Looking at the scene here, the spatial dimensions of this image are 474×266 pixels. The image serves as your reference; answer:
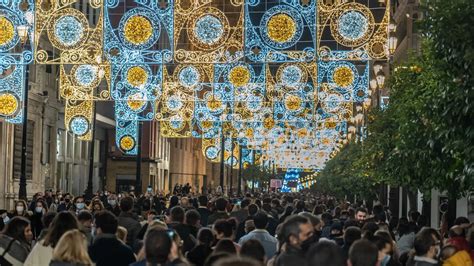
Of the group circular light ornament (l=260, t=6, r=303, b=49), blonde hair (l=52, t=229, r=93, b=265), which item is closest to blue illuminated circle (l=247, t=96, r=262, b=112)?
circular light ornament (l=260, t=6, r=303, b=49)

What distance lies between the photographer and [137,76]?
125 ft

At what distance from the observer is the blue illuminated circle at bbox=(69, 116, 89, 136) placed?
1734 inches

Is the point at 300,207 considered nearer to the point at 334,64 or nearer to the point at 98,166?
the point at 334,64

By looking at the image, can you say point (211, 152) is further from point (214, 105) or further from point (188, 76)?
point (188, 76)

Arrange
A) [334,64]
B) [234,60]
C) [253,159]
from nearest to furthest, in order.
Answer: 1. [234,60]
2. [334,64]
3. [253,159]

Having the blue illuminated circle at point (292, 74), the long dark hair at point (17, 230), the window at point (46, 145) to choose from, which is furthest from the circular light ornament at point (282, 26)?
the window at point (46, 145)

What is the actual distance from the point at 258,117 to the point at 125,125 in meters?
8.61

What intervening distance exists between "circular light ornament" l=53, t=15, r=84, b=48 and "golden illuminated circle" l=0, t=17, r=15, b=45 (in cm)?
131

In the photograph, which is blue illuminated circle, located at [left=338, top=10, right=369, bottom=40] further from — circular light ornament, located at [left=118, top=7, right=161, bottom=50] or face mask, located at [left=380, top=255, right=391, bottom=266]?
face mask, located at [left=380, top=255, right=391, bottom=266]

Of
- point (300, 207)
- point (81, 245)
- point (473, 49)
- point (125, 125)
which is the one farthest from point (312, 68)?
point (81, 245)

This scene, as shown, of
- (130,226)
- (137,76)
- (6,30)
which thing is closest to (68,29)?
(6,30)

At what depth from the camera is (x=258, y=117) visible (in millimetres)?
58188

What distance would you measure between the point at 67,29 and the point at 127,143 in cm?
1904

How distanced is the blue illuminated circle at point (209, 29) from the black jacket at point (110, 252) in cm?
1925
